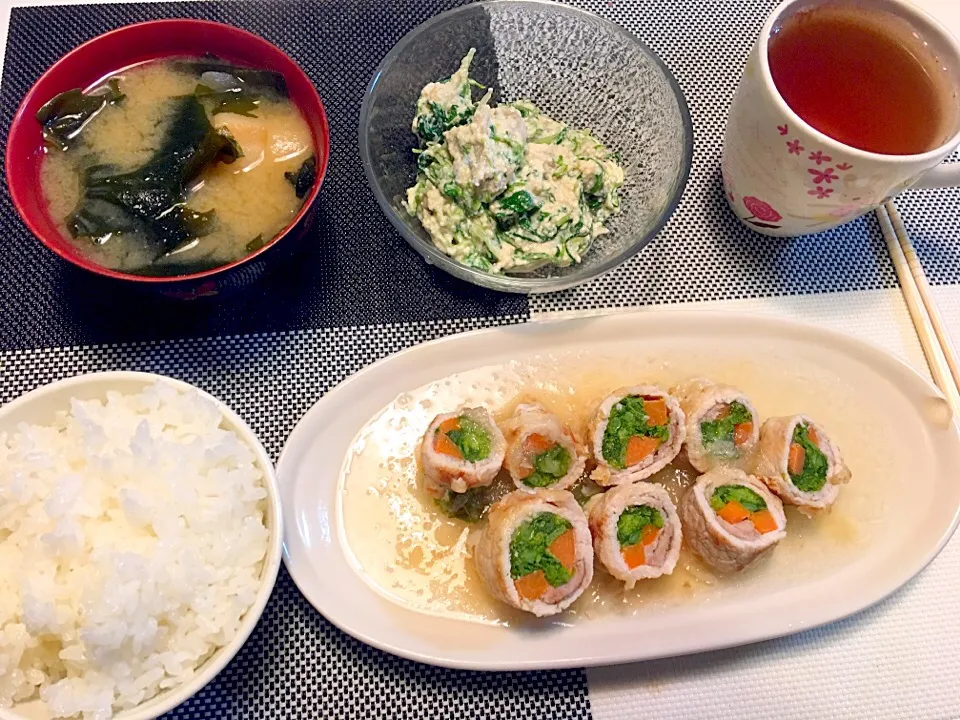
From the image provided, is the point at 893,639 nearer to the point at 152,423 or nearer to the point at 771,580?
the point at 771,580

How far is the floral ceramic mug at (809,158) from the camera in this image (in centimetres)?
154

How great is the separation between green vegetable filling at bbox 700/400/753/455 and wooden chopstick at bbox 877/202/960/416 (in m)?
0.54

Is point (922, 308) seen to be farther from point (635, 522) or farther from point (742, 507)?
point (635, 522)

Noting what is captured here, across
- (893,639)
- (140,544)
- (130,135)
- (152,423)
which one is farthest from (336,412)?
(893,639)

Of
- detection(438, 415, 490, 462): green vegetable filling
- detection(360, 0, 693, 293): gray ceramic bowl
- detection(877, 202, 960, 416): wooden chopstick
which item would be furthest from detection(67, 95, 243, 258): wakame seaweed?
detection(877, 202, 960, 416): wooden chopstick

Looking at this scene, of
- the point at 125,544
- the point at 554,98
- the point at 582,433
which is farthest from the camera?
the point at 554,98

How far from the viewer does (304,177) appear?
5.37ft

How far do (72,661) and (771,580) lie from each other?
1.41m

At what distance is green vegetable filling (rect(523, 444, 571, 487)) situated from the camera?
1606 mm

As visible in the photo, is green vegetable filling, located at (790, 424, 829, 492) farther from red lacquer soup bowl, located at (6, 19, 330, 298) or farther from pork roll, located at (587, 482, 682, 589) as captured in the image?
red lacquer soup bowl, located at (6, 19, 330, 298)

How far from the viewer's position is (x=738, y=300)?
1.91m

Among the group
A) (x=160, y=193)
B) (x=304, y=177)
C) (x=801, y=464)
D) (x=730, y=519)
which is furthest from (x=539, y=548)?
(x=160, y=193)

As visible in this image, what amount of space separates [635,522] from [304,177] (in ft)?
3.51

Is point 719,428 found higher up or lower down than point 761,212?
lower down
